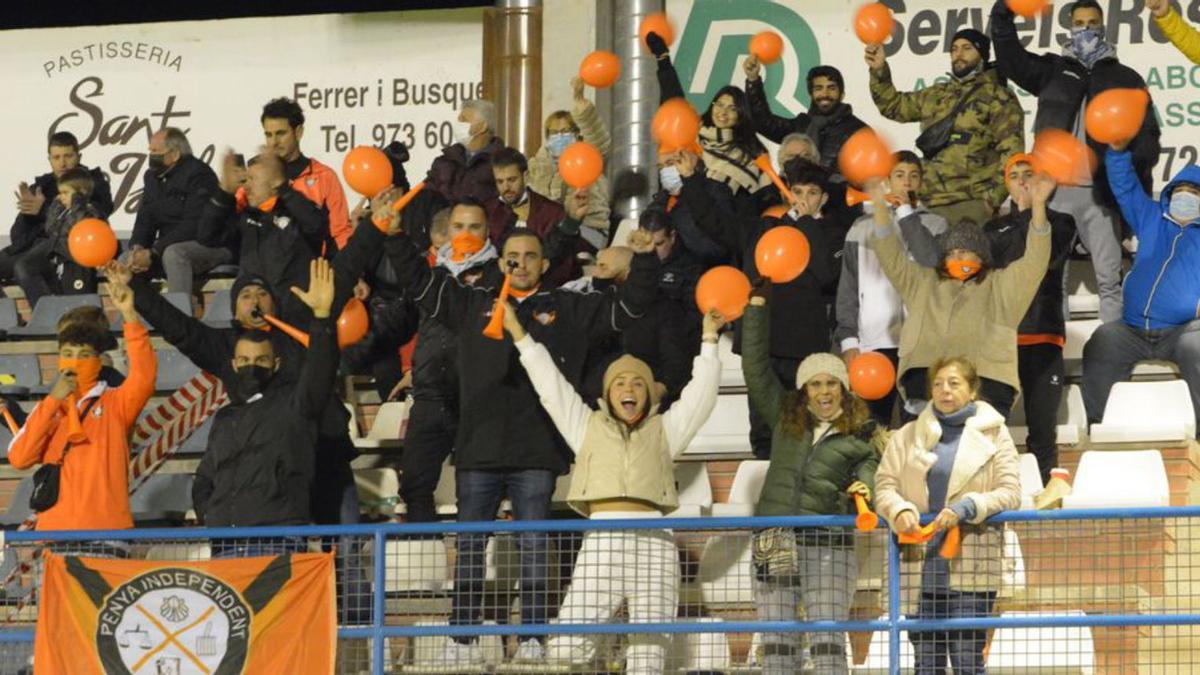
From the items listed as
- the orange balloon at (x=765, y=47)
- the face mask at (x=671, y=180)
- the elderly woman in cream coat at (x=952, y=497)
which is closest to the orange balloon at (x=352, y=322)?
the face mask at (x=671, y=180)

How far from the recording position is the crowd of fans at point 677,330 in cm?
1060

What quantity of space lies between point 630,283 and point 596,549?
186 cm

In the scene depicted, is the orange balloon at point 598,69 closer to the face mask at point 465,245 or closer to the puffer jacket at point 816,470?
A: the face mask at point 465,245

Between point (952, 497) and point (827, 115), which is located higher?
point (827, 115)

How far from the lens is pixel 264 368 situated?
11.7m

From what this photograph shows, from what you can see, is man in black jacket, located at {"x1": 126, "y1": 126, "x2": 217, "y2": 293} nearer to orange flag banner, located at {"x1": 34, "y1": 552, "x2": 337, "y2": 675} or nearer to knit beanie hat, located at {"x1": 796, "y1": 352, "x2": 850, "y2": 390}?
orange flag banner, located at {"x1": 34, "y1": 552, "x2": 337, "y2": 675}

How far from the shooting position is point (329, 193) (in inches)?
571

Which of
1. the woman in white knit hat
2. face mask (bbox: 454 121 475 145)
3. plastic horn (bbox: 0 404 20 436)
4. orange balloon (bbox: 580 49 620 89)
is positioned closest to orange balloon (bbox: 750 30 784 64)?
orange balloon (bbox: 580 49 620 89)

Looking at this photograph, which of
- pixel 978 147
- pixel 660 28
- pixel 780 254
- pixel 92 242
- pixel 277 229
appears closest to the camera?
pixel 780 254

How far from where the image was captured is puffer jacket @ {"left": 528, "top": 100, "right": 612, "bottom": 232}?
14596 millimetres

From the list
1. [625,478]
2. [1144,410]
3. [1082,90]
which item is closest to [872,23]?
[1082,90]

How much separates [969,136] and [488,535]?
150 inches

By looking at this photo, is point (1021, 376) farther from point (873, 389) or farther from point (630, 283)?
point (630, 283)

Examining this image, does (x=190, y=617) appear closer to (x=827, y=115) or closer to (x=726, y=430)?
(x=726, y=430)
